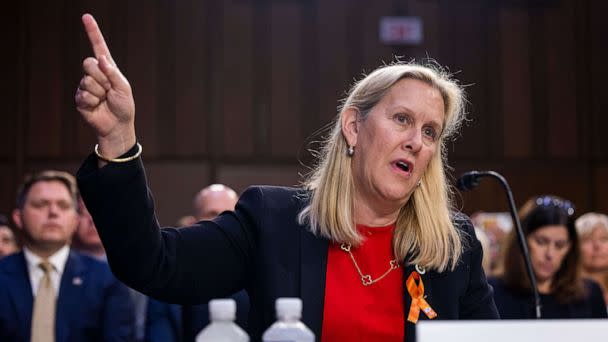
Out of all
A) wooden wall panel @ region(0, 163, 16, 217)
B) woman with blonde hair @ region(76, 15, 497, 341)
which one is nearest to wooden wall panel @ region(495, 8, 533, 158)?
wooden wall panel @ region(0, 163, 16, 217)

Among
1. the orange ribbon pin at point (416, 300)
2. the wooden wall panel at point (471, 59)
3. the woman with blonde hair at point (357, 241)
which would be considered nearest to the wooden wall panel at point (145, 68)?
the wooden wall panel at point (471, 59)

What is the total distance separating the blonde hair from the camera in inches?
90.9

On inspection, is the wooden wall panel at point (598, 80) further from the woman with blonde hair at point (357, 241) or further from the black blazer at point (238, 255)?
the black blazer at point (238, 255)

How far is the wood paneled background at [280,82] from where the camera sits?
9.28 meters

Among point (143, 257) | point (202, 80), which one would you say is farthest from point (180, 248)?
point (202, 80)

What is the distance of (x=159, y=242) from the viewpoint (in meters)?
2.00

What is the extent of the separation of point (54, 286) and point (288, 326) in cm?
338

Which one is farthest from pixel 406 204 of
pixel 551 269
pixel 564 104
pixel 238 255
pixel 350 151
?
pixel 564 104

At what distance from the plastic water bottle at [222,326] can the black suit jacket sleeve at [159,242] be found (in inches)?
13.9

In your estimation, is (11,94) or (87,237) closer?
(87,237)

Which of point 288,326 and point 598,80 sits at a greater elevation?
point 598,80

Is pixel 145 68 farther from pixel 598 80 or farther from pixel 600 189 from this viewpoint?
pixel 600 189

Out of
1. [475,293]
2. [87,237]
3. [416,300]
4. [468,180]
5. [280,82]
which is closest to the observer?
[416,300]

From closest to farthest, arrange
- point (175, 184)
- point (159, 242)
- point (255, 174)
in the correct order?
point (159, 242), point (175, 184), point (255, 174)
